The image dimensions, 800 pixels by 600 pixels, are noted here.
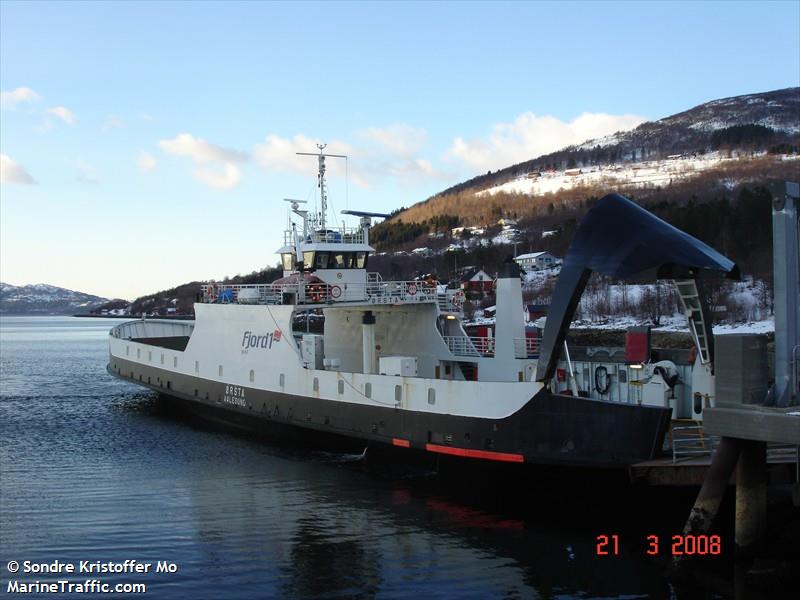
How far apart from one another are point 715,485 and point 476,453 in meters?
6.29

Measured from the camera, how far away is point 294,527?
54.5ft

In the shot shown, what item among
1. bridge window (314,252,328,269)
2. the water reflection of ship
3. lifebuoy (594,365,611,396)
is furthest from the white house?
the water reflection of ship

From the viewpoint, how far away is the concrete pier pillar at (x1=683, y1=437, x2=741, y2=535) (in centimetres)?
1323

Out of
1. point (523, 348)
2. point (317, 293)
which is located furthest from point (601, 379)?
point (317, 293)

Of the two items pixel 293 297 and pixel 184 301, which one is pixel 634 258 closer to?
pixel 293 297

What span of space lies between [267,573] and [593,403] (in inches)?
Answer: 299

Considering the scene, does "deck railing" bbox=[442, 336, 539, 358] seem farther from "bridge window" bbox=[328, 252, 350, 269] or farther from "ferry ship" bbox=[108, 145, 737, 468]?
"bridge window" bbox=[328, 252, 350, 269]

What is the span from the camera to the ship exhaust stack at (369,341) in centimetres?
2402

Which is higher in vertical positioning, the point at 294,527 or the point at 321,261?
the point at 321,261

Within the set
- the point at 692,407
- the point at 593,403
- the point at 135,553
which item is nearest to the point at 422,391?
the point at 593,403

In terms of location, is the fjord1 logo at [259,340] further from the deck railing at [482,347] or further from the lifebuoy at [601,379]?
the lifebuoy at [601,379]

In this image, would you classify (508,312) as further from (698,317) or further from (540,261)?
(540,261)

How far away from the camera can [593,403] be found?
53.4 ft
